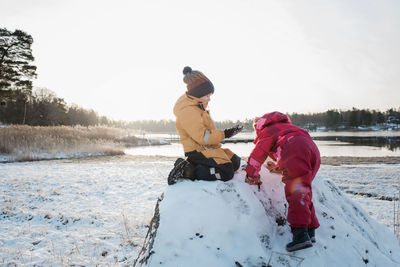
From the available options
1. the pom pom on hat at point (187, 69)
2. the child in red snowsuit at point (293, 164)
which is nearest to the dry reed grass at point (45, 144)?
the pom pom on hat at point (187, 69)

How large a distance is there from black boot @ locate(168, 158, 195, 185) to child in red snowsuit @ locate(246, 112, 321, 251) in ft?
2.27

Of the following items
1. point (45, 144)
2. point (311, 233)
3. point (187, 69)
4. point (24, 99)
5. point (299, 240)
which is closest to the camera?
point (299, 240)

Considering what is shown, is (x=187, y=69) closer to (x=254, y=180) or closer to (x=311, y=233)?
(x=254, y=180)

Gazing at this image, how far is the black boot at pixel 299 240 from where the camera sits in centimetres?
210

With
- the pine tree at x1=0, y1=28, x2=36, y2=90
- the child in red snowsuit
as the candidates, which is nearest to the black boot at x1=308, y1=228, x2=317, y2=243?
the child in red snowsuit

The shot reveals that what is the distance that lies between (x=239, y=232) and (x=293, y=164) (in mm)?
897

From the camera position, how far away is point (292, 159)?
2396 millimetres

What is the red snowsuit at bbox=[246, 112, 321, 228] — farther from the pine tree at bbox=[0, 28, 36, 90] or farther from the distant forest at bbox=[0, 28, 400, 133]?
the pine tree at bbox=[0, 28, 36, 90]

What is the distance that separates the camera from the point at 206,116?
293 cm

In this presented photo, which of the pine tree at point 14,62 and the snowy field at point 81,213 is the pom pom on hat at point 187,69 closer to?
the snowy field at point 81,213

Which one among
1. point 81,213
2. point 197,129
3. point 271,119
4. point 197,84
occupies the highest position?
point 197,84

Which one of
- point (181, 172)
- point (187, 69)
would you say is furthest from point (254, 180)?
point (187, 69)

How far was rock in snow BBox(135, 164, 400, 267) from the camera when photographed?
1.99 meters

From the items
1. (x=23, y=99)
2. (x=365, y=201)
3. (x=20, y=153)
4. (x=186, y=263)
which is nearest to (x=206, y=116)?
(x=186, y=263)
